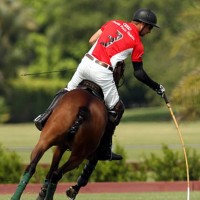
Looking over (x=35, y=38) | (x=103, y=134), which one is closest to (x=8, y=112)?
(x=35, y=38)

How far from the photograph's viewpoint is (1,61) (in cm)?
6994

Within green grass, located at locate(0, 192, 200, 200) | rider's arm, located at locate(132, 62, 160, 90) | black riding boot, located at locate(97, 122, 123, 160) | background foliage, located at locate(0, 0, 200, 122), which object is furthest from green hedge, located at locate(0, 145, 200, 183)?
background foliage, located at locate(0, 0, 200, 122)

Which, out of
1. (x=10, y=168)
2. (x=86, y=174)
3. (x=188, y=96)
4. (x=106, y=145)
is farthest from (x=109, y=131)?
(x=188, y=96)

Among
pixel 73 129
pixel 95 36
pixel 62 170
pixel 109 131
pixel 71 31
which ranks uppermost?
pixel 95 36

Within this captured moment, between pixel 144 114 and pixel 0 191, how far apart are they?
6239 centimetres

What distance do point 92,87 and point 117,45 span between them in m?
0.67

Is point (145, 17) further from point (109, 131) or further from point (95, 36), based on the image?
point (109, 131)

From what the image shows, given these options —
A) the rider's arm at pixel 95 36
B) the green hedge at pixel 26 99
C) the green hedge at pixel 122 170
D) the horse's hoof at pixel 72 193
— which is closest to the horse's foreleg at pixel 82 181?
the horse's hoof at pixel 72 193

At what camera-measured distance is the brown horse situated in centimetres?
1165

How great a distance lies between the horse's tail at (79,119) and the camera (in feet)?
38.2

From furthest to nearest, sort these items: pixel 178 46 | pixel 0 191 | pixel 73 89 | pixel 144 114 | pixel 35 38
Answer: pixel 35 38
pixel 144 114
pixel 178 46
pixel 0 191
pixel 73 89

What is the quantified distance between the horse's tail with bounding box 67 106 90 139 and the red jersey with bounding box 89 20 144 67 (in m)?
1.07

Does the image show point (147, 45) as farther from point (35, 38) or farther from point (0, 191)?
point (0, 191)

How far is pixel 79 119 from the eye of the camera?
11.6 meters
